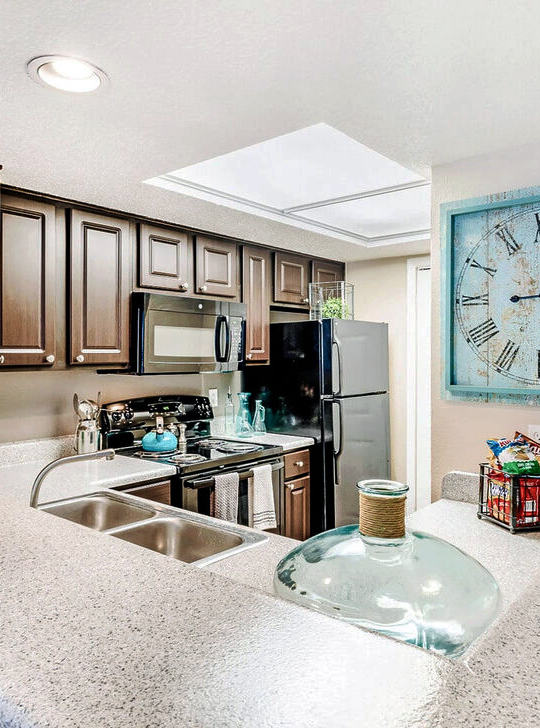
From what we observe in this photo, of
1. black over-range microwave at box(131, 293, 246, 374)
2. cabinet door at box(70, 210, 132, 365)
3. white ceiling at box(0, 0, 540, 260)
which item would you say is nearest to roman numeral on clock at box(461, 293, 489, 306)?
white ceiling at box(0, 0, 540, 260)

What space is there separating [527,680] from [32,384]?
289 cm

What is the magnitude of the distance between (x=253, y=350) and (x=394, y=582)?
315cm

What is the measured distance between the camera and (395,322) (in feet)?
14.8

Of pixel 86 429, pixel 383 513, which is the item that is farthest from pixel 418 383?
pixel 383 513

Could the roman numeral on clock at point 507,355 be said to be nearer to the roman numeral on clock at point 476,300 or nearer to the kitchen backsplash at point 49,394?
the roman numeral on clock at point 476,300

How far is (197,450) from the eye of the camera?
10.6ft

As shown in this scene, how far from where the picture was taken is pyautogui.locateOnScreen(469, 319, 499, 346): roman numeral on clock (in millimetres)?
2076

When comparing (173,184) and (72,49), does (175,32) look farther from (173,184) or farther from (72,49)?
(173,184)

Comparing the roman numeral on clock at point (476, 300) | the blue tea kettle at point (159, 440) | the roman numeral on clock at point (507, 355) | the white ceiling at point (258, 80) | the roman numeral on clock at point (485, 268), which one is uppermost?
the white ceiling at point (258, 80)

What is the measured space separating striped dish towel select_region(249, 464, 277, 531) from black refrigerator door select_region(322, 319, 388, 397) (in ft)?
2.43

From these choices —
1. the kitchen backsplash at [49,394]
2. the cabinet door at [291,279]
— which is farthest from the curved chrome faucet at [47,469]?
the cabinet door at [291,279]

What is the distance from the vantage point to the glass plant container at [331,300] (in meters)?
3.95

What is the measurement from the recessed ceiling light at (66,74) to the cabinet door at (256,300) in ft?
7.02

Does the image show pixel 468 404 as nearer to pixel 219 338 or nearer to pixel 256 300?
pixel 219 338
